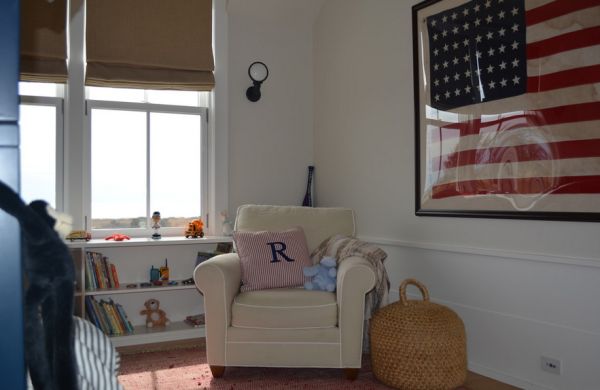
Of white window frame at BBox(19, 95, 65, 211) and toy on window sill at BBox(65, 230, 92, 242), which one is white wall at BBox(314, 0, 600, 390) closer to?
toy on window sill at BBox(65, 230, 92, 242)

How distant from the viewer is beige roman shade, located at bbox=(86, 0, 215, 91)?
11.3 feet

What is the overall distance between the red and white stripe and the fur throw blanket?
1.99 feet

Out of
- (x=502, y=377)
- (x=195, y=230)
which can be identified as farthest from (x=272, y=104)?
(x=502, y=377)

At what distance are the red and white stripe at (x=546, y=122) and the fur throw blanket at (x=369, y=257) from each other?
608 mm

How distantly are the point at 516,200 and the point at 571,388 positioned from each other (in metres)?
0.90

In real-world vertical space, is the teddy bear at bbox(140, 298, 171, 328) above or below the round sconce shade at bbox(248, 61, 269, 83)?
below

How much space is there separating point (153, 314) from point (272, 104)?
1.92 meters

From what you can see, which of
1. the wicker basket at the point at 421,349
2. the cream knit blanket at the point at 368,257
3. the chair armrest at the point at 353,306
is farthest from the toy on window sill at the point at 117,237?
the wicker basket at the point at 421,349

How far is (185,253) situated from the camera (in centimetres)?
369

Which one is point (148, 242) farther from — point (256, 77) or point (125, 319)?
point (256, 77)

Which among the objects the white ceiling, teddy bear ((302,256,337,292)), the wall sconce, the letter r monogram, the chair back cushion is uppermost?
the white ceiling

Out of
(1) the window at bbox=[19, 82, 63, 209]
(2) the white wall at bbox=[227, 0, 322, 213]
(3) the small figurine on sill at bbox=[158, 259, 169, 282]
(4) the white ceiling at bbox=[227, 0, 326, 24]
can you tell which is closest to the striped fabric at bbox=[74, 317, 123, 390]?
(3) the small figurine on sill at bbox=[158, 259, 169, 282]

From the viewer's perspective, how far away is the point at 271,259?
2.80 metres

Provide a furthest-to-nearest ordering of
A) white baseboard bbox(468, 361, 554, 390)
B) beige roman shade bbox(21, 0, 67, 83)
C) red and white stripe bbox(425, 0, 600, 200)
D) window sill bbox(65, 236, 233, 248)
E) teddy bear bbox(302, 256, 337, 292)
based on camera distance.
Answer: beige roman shade bbox(21, 0, 67, 83), window sill bbox(65, 236, 233, 248), teddy bear bbox(302, 256, 337, 292), white baseboard bbox(468, 361, 554, 390), red and white stripe bbox(425, 0, 600, 200)
